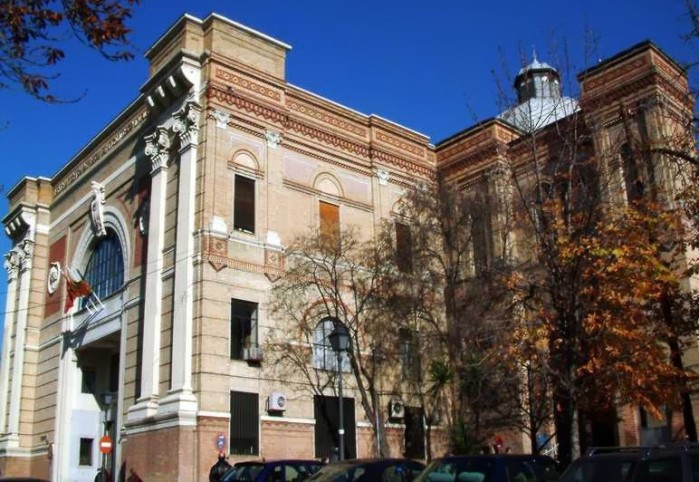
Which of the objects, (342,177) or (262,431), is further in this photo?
(342,177)

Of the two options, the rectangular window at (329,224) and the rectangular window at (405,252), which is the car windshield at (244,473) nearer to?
the rectangular window at (329,224)

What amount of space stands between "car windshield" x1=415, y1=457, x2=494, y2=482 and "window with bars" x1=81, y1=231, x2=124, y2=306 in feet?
72.8

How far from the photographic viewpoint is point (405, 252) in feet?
102

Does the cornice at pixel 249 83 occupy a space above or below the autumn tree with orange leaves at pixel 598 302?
above

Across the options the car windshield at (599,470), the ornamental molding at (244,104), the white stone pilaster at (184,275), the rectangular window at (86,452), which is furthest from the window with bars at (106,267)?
the car windshield at (599,470)

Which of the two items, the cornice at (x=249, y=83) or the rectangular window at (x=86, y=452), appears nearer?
the cornice at (x=249, y=83)

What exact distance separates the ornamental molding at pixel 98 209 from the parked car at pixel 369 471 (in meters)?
22.3

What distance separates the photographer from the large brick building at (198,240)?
26.2 m

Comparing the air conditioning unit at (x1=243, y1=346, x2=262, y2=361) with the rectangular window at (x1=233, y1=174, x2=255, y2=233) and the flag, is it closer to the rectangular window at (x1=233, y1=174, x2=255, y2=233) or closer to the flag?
the rectangular window at (x1=233, y1=174, x2=255, y2=233)

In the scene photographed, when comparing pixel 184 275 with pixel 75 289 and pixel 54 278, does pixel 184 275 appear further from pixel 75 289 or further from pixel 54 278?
pixel 54 278

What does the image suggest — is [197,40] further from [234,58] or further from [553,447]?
[553,447]

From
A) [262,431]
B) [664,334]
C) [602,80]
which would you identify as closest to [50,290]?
[262,431]

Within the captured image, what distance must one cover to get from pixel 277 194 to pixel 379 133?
282 inches

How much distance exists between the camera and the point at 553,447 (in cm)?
2995
